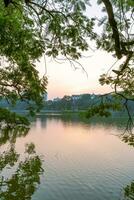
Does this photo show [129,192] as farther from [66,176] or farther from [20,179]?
[20,179]

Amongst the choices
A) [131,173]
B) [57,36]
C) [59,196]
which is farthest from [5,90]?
[57,36]

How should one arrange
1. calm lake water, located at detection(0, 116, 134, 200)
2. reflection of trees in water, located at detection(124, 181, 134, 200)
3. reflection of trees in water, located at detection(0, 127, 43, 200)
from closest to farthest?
reflection of trees in water, located at detection(124, 181, 134, 200), reflection of trees in water, located at detection(0, 127, 43, 200), calm lake water, located at detection(0, 116, 134, 200)

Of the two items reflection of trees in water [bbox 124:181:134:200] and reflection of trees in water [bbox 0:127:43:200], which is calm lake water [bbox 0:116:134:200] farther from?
reflection of trees in water [bbox 124:181:134:200]

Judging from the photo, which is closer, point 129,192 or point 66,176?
point 129,192

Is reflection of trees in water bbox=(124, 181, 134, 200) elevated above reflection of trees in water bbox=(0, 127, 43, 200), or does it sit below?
below

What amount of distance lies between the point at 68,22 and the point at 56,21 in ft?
1.22

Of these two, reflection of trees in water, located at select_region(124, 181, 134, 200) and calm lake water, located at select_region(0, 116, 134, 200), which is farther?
calm lake water, located at select_region(0, 116, 134, 200)

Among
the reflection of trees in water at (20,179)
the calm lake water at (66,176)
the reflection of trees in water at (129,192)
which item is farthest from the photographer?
the calm lake water at (66,176)

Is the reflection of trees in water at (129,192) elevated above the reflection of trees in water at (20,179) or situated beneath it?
situated beneath

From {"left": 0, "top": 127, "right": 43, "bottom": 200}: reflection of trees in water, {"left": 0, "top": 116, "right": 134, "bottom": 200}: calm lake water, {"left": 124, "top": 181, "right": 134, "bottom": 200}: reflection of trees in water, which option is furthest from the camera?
{"left": 0, "top": 116, "right": 134, "bottom": 200}: calm lake water

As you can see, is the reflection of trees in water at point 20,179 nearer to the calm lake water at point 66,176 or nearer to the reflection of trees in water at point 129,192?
the calm lake water at point 66,176

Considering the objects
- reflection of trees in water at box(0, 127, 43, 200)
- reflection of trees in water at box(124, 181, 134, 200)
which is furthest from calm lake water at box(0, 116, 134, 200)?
reflection of trees in water at box(124, 181, 134, 200)

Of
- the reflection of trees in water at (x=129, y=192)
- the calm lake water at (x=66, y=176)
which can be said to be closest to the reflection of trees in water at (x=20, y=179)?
the calm lake water at (x=66, y=176)

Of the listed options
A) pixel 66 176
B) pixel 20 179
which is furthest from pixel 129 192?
pixel 20 179
